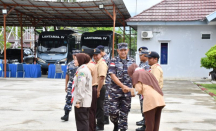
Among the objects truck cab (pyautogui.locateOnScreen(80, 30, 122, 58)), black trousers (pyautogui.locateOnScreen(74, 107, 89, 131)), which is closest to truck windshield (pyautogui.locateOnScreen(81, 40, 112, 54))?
truck cab (pyautogui.locateOnScreen(80, 30, 122, 58))

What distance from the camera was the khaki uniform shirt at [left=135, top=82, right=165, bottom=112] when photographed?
5.87 metres

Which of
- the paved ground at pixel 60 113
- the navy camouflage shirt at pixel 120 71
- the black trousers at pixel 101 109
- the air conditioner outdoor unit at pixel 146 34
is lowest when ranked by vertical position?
the paved ground at pixel 60 113

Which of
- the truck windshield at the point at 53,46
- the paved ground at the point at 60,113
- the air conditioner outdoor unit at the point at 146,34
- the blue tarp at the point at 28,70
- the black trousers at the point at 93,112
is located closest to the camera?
the black trousers at the point at 93,112

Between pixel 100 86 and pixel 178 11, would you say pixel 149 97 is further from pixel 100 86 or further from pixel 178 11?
pixel 178 11

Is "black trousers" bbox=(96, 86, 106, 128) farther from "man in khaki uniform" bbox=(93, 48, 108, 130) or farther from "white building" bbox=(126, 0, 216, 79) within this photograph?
"white building" bbox=(126, 0, 216, 79)

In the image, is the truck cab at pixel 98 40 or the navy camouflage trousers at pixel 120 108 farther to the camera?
the truck cab at pixel 98 40

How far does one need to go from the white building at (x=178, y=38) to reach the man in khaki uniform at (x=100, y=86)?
16534 mm

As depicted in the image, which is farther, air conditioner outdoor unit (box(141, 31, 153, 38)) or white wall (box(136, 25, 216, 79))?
air conditioner outdoor unit (box(141, 31, 153, 38))

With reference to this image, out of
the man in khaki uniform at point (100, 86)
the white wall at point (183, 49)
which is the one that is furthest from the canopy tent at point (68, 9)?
the man in khaki uniform at point (100, 86)

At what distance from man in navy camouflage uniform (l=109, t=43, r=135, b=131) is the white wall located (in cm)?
1769

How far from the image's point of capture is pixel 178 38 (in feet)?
81.0

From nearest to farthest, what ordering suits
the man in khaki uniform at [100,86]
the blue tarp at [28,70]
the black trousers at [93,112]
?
1. the black trousers at [93,112]
2. the man in khaki uniform at [100,86]
3. the blue tarp at [28,70]

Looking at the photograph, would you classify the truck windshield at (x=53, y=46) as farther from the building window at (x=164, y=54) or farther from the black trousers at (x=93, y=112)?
the black trousers at (x=93, y=112)

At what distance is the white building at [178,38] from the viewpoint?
24375 millimetres
